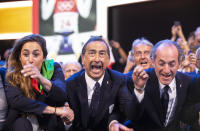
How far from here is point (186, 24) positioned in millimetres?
5914

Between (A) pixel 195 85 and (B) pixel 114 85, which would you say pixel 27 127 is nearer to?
(B) pixel 114 85

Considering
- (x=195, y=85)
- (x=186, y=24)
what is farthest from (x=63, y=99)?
(x=186, y=24)

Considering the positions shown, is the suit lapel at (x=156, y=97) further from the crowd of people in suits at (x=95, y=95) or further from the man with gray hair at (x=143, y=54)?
the man with gray hair at (x=143, y=54)

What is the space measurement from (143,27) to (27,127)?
4532 mm

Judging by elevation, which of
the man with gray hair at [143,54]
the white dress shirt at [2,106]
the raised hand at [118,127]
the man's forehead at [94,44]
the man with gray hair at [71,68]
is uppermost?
the man's forehead at [94,44]

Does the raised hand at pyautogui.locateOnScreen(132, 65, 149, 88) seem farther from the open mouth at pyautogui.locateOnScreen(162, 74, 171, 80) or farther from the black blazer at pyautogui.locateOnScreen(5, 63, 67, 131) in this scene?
the black blazer at pyautogui.locateOnScreen(5, 63, 67, 131)

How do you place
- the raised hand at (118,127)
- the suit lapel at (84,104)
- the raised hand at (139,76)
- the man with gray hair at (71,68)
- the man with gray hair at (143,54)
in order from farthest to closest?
the man with gray hair at (71,68), the man with gray hair at (143,54), the suit lapel at (84,104), the raised hand at (118,127), the raised hand at (139,76)

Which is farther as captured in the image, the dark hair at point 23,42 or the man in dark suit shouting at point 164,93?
the dark hair at point 23,42

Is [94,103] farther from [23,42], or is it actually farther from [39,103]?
[23,42]

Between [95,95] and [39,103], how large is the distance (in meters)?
0.50

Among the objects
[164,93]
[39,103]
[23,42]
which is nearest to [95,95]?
[39,103]

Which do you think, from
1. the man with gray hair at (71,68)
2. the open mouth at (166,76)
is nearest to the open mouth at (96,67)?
the open mouth at (166,76)

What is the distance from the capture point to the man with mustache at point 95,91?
8.81ft

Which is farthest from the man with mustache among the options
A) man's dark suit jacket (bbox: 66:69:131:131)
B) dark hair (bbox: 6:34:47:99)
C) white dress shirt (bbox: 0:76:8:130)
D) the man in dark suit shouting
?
white dress shirt (bbox: 0:76:8:130)
